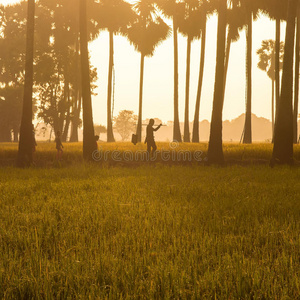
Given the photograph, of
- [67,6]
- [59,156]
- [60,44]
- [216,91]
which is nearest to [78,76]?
[60,44]

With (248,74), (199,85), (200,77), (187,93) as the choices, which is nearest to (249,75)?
(248,74)

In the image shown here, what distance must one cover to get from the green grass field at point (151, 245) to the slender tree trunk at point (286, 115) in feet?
20.0

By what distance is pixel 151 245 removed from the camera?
3406mm

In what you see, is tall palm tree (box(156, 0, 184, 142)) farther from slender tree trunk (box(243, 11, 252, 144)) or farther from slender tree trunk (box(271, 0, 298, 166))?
slender tree trunk (box(271, 0, 298, 166))

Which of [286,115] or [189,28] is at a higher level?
[189,28]

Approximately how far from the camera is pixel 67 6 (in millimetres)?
32500

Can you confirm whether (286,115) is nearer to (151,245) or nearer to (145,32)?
(151,245)

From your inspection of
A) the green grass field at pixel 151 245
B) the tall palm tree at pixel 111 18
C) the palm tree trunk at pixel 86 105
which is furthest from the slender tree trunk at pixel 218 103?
the tall palm tree at pixel 111 18

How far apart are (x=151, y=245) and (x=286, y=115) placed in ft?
35.8

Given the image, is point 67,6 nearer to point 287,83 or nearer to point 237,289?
point 287,83

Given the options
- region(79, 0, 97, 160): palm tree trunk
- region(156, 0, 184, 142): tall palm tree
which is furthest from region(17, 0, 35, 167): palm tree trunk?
region(156, 0, 184, 142): tall palm tree

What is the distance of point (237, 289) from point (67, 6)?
3569cm

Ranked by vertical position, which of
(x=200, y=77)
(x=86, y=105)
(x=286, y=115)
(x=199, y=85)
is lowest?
(x=286, y=115)

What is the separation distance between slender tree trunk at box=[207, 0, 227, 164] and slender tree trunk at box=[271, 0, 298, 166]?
2.30 m
